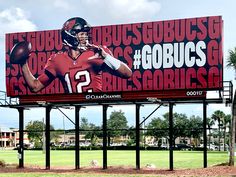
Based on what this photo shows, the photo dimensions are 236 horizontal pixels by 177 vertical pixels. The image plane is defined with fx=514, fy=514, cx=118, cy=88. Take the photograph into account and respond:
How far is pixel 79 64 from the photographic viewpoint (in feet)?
123

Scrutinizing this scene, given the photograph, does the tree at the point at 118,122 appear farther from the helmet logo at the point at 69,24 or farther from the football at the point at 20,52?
the helmet logo at the point at 69,24

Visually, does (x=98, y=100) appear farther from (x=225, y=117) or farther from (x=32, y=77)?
(x=225, y=117)

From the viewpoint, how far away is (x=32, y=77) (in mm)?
39000

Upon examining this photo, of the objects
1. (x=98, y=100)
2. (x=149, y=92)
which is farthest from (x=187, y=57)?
(x=98, y=100)

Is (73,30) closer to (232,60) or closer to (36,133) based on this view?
(232,60)

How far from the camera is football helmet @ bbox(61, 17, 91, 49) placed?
37.8m

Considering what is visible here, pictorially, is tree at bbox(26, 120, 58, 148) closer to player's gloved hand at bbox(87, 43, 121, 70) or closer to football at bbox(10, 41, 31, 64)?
football at bbox(10, 41, 31, 64)

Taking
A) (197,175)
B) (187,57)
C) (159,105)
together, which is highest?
(187,57)

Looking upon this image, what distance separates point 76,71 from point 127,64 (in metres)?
4.00

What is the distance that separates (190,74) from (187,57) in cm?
117

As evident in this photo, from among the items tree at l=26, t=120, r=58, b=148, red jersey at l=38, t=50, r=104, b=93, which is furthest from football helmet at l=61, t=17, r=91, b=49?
tree at l=26, t=120, r=58, b=148

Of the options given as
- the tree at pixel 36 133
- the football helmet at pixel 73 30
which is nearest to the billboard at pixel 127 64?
the football helmet at pixel 73 30

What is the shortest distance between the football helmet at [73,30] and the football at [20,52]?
3.15m

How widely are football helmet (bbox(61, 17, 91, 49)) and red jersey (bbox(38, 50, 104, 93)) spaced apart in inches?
32.7
